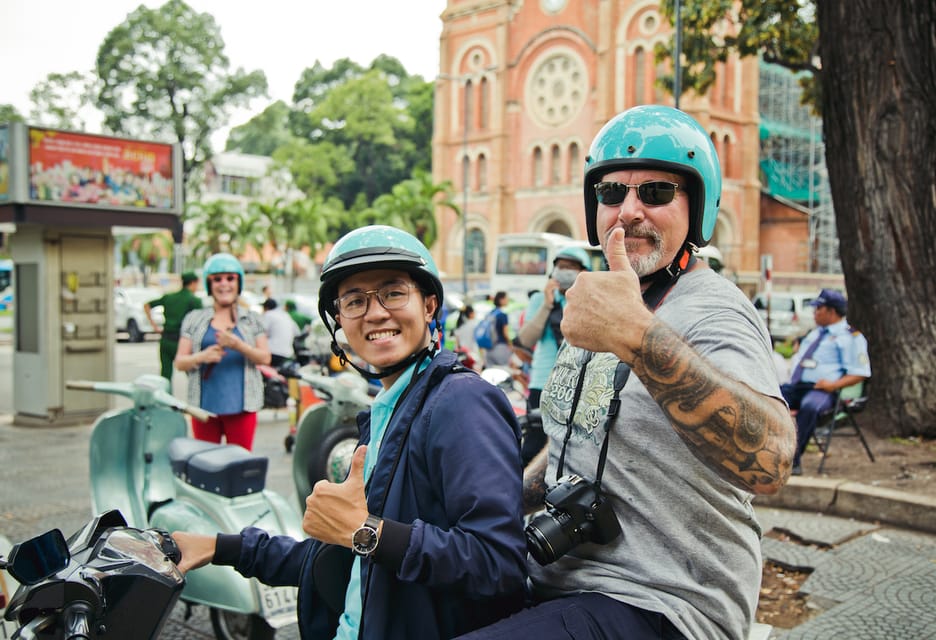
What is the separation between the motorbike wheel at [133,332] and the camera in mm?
26078

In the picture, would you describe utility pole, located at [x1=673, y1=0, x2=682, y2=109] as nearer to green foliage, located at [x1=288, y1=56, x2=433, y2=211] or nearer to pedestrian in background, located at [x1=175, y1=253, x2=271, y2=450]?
pedestrian in background, located at [x1=175, y1=253, x2=271, y2=450]

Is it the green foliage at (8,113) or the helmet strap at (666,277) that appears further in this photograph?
the green foliage at (8,113)

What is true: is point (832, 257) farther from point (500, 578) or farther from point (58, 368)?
point (500, 578)

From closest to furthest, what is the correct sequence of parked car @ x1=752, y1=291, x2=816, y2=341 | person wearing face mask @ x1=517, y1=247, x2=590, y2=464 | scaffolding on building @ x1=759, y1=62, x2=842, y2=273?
person wearing face mask @ x1=517, y1=247, x2=590, y2=464 → parked car @ x1=752, y1=291, x2=816, y2=341 → scaffolding on building @ x1=759, y1=62, x2=842, y2=273

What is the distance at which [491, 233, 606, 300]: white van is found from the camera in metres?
28.2

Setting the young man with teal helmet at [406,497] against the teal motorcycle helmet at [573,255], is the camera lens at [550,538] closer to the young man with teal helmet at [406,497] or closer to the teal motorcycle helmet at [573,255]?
the young man with teal helmet at [406,497]

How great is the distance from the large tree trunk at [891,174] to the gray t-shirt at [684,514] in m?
7.20

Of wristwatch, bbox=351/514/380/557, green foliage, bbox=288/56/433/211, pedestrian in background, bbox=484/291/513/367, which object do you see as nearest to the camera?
wristwatch, bbox=351/514/380/557

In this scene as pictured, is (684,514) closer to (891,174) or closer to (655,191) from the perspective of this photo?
(655,191)

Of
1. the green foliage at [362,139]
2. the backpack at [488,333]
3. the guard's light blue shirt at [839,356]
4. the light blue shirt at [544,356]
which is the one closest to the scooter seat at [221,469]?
the light blue shirt at [544,356]

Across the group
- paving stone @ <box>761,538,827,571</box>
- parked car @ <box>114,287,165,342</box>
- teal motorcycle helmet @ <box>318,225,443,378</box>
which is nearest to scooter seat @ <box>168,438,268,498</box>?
teal motorcycle helmet @ <box>318,225,443,378</box>

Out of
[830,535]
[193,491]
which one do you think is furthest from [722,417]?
[830,535]

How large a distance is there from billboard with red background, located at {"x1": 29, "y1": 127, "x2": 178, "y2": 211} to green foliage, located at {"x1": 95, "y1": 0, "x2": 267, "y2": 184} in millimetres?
36779

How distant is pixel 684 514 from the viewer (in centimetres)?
169
